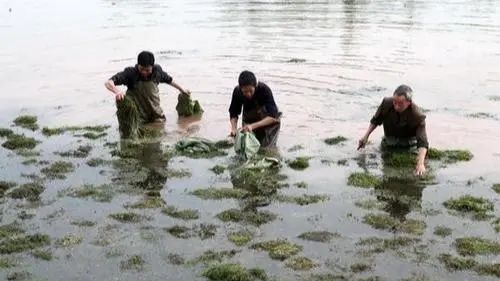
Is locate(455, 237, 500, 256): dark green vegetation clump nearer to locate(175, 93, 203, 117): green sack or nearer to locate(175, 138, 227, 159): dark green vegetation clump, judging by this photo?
locate(175, 138, 227, 159): dark green vegetation clump

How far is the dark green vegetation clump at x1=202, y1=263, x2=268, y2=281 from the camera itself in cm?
903

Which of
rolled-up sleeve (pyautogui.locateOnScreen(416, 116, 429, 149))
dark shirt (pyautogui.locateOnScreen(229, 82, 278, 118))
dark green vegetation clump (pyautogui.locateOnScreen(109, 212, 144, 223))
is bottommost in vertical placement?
dark green vegetation clump (pyautogui.locateOnScreen(109, 212, 144, 223))

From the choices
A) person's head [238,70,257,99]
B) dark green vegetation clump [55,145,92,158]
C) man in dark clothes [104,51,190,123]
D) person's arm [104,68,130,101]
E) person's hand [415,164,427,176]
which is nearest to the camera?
person's hand [415,164,427,176]

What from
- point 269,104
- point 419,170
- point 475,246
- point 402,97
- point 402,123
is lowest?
point 475,246

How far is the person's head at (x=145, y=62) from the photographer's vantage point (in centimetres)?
1573

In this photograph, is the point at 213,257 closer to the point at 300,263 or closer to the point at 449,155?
the point at 300,263

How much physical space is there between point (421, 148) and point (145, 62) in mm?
6797

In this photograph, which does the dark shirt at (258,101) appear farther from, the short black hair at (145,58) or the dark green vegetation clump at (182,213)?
the dark green vegetation clump at (182,213)

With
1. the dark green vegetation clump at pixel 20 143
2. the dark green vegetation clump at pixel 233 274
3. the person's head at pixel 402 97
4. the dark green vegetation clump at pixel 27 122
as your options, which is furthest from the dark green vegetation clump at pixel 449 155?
the dark green vegetation clump at pixel 27 122

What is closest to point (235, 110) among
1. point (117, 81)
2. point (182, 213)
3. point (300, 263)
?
point (117, 81)

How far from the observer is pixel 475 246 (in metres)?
9.89

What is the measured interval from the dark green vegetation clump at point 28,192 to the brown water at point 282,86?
310 millimetres

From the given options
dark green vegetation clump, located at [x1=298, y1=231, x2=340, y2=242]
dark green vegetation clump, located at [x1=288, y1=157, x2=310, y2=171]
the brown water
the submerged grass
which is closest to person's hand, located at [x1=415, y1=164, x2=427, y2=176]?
the brown water

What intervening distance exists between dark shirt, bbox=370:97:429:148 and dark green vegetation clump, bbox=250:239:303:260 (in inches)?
174
